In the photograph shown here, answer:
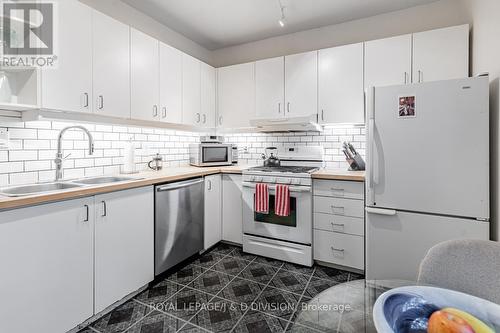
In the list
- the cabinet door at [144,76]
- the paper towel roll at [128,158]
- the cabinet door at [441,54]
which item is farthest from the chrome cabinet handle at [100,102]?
the cabinet door at [441,54]

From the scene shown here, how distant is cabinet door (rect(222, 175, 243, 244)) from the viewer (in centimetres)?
288

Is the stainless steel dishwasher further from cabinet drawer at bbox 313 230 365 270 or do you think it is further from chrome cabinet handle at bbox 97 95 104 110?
cabinet drawer at bbox 313 230 365 270

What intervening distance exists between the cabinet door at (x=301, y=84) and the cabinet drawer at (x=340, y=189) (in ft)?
2.88

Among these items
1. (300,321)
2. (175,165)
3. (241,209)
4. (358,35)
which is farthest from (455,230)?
(175,165)

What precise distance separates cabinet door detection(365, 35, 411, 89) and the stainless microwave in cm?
183

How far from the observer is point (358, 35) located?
9.45ft

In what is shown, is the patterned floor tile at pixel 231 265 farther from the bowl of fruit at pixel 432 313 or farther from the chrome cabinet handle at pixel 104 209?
the bowl of fruit at pixel 432 313

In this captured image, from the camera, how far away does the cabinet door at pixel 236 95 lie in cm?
321

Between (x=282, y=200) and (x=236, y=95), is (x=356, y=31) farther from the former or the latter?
(x=282, y=200)

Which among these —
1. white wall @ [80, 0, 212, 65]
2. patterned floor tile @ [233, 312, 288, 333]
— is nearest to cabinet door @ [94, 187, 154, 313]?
patterned floor tile @ [233, 312, 288, 333]

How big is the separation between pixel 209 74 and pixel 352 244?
2680 millimetres

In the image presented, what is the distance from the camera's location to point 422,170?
72.7 inches

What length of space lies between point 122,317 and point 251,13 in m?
3.04

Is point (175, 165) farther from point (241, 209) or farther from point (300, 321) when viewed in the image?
point (300, 321)
